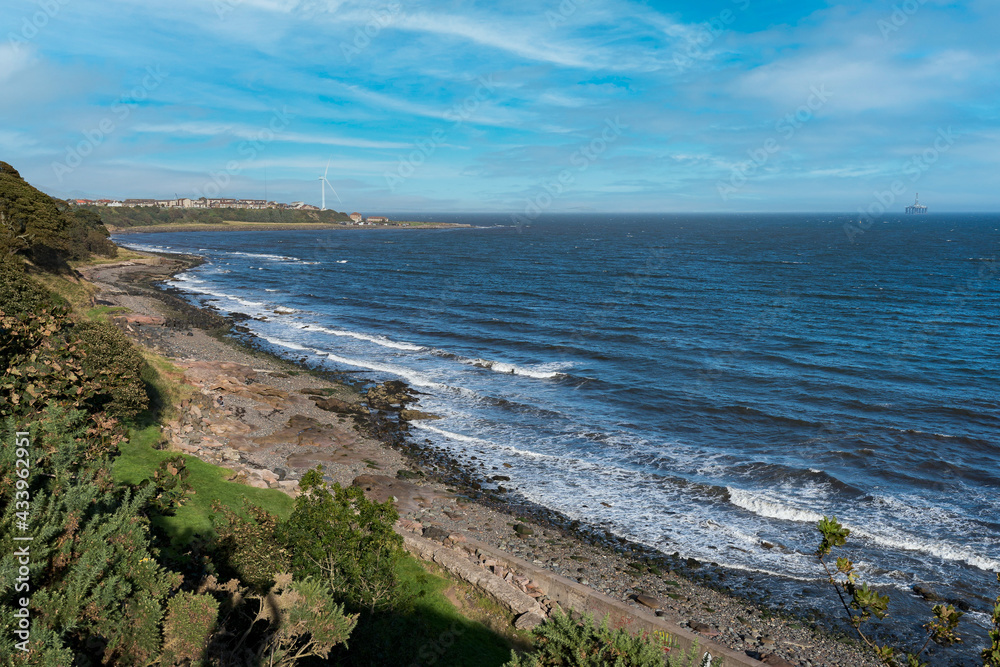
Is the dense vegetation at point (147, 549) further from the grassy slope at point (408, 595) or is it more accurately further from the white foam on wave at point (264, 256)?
the white foam on wave at point (264, 256)

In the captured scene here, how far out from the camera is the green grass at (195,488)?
13.3m

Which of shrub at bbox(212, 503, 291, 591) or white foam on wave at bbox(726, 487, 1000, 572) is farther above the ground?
shrub at bbox(212, 503, 291, 591)

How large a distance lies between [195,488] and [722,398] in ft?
96.7

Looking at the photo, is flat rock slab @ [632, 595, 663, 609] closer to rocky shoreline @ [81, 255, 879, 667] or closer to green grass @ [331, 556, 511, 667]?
rocky shoreline @ [81, 255, 879, 667]

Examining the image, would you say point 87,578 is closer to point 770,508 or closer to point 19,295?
point 19,295

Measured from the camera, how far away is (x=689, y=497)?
24281mm

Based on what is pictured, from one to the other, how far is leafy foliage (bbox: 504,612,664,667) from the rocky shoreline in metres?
8.71

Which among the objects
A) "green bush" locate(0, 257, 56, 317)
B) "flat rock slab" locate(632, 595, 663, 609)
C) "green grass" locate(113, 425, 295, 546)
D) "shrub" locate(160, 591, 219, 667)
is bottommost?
"flat rock slab" locate(632, 595, 663, 609)

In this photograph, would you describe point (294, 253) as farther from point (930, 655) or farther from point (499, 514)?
point (930, 655)

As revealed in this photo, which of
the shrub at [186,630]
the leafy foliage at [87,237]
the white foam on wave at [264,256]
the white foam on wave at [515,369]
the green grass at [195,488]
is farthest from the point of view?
the white foam on wave at [264,256]

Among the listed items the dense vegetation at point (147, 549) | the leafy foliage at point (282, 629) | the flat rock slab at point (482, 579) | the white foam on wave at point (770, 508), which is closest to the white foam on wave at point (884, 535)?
the white foam on wave at point (770, 508)

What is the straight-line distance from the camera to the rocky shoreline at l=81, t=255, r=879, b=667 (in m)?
16.7

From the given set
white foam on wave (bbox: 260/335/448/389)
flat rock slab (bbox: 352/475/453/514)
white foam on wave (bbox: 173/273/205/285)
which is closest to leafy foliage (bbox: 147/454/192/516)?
flat rock slab (bbox: 352/475/453/514)

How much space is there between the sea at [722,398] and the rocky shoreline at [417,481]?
1.29m
